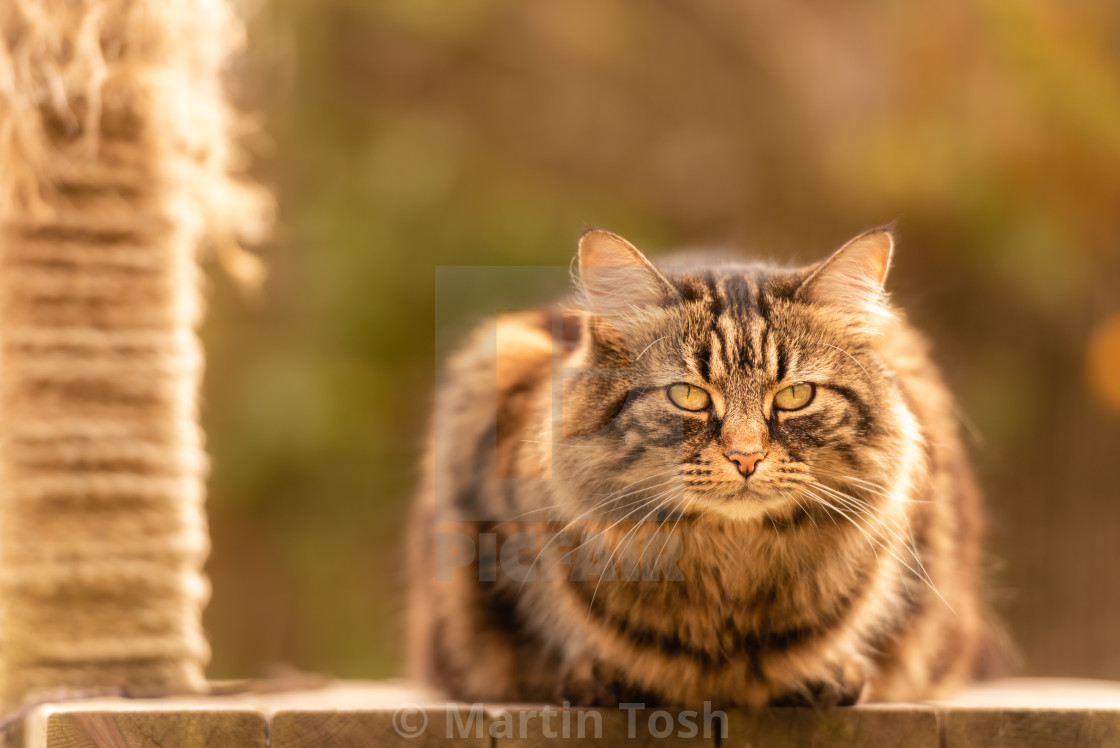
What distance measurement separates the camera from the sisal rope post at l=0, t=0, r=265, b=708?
1.63 m

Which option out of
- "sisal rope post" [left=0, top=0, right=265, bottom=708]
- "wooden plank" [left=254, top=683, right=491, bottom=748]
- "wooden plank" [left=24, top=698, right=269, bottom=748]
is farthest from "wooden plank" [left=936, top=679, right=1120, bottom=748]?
"sisal rope post" [left=0, top=0, right=265, bottom=708]

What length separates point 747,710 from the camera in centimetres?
134

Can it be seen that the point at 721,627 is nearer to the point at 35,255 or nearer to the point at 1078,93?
the point at 35,255

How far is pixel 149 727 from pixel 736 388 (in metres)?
0.78

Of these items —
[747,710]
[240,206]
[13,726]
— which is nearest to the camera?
[747,710]

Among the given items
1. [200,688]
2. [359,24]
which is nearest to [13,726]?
[200,688]

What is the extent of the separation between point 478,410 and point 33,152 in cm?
75

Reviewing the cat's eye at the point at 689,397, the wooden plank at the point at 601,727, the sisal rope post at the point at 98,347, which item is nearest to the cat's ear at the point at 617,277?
the cat's eye at the point at 689,397

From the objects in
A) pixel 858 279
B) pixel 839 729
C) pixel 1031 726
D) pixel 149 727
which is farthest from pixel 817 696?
pixel 149 727

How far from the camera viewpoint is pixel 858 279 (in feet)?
4.43

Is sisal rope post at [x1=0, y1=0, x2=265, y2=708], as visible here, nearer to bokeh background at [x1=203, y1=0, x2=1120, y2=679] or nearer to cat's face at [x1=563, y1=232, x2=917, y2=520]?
cat's face at [x1=563, y1=232, x2=917, y2=520]

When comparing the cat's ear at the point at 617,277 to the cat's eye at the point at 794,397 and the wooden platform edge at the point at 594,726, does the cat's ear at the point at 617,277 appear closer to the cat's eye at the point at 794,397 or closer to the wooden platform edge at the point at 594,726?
the cat's eye at the point at 794,397

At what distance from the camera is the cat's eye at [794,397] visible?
1296mm

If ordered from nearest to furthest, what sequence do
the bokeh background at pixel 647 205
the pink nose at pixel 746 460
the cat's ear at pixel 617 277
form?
the pink nose at pixel 746 460, the cat's ear at pixel 617 277, the bokeh background at pixel 647 205
